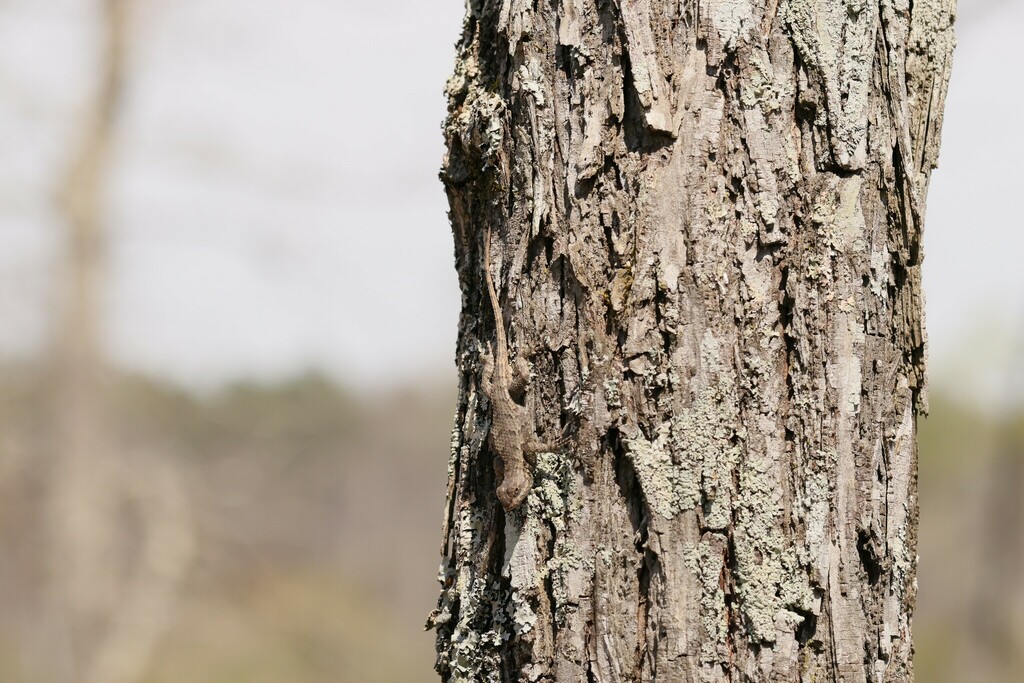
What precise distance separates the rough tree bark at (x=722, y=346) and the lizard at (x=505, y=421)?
26 mm

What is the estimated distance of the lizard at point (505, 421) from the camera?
1.22m

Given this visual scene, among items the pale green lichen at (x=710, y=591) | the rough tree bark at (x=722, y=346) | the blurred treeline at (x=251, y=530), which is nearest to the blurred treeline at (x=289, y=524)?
the blurred treeline at (x=251, y=530)

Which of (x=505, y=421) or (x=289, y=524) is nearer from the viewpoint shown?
(x=505, y=421)

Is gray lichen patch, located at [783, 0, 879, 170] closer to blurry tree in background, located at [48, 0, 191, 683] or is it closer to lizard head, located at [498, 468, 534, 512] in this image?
lizard head, located at [498, 468, 534, 512]

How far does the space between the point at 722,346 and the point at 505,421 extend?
0.34m

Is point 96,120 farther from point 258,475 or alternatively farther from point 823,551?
point 823,551

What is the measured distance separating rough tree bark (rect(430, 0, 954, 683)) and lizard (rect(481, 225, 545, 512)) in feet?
0.08

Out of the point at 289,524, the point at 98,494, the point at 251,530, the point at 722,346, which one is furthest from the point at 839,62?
the point at 289,524

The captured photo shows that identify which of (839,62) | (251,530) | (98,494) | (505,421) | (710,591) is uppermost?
(98,494)

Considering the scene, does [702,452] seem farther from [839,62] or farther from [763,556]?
[839,62]

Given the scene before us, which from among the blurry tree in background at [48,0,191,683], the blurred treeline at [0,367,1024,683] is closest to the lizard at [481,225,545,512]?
the blurred treeline at [0,367,1024,683]

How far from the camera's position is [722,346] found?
1148mm

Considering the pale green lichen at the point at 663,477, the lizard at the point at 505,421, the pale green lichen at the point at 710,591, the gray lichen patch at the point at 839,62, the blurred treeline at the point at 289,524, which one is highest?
the blurred treeline at the point at 289,524

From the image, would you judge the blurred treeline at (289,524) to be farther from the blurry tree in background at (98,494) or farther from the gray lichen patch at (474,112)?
the gray lichen patch at (474,112)
